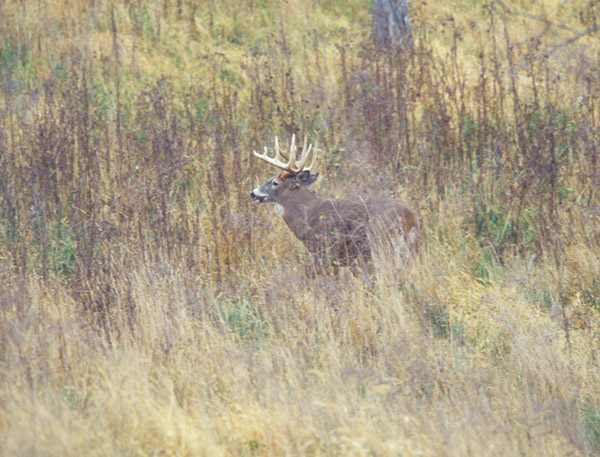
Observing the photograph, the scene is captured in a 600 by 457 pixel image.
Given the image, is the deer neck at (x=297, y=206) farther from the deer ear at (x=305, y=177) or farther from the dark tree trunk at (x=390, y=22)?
the dark tree trunk at (x=390, y=22)

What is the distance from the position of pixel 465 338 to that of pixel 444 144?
342cm

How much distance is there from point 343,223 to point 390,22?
5022mm

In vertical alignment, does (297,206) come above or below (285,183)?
below

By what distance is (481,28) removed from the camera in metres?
11.8

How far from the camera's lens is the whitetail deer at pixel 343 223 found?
626 cm

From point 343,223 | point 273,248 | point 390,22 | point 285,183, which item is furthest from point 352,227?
point 390,22

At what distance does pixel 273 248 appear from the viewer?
6.75 m

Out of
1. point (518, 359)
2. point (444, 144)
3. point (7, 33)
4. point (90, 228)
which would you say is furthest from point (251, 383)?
point (7, 33)

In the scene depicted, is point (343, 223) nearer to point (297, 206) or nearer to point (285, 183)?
point (297, 206)

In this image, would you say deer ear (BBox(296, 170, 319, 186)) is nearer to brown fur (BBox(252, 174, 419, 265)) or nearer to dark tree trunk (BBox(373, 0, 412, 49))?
brown fur (BBox(252, 174, 419, 265))

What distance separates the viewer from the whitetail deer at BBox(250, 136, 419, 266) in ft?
20.5

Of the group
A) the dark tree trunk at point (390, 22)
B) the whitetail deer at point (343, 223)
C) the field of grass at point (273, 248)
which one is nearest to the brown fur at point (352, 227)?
the whitetail deer at point (343, 223)

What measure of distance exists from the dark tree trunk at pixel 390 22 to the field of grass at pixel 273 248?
500 millimetres

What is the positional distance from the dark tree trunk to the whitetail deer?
3.99 meters
